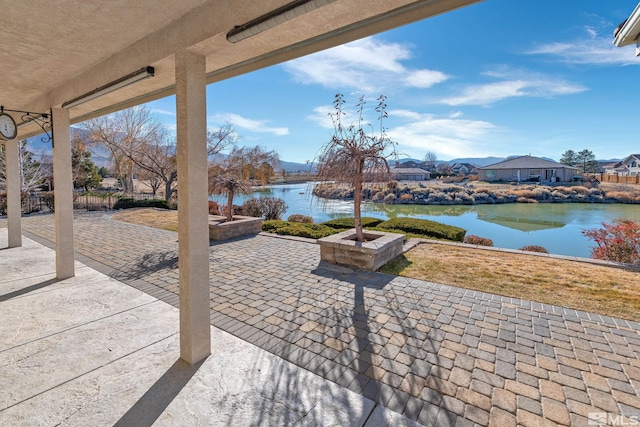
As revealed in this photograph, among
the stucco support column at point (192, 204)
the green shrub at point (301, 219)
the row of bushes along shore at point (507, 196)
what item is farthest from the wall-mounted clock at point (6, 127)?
the row of bushes along shore at point (507, 196)

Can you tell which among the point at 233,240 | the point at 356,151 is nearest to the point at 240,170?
the point at 233,240

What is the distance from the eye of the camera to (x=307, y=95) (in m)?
14.2

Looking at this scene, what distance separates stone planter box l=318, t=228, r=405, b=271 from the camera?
5207 millimetres

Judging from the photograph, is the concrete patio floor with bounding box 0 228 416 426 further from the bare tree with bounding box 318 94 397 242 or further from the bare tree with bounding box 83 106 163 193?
the bare tree with bounding box 83 106 163 193

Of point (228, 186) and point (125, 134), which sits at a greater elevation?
point (125, 134)

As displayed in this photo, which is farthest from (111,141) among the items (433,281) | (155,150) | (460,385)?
(460,385)

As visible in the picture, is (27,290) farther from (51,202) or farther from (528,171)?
(528,171)

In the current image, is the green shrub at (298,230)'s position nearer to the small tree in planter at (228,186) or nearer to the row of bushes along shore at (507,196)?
the small tree in planter at (228,186)

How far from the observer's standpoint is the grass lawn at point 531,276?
391 centimetres

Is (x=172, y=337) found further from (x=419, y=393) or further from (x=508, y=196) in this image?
(x=508, y=196)

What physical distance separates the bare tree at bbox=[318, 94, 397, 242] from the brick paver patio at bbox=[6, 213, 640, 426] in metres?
1.85

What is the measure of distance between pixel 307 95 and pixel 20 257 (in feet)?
39.1

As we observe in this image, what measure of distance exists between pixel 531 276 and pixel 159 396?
5.46 m

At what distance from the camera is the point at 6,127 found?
15.3 ft
